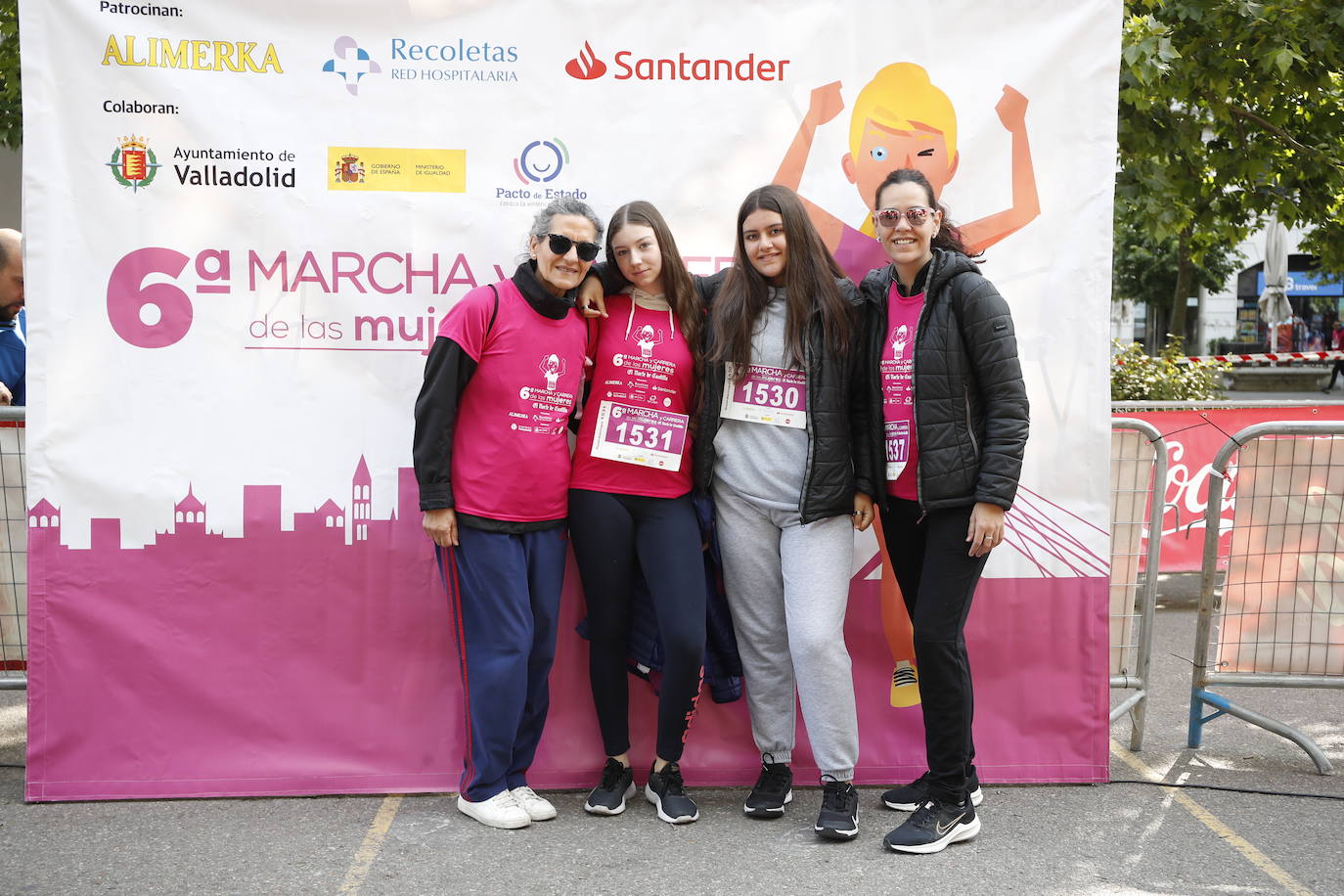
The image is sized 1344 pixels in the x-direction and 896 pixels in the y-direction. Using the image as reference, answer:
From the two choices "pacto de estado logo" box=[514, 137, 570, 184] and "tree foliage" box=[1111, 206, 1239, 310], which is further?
"tree foliage" box=[1111, 206, 1239, 310]

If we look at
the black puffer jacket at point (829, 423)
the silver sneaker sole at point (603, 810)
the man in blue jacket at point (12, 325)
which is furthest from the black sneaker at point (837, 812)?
the man in blue jacket at point (12, 325)

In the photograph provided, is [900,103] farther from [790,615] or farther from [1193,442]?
[1193,442]

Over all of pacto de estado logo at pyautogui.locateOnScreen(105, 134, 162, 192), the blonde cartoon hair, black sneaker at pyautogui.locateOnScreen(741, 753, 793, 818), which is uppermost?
the blonde cartoon hair

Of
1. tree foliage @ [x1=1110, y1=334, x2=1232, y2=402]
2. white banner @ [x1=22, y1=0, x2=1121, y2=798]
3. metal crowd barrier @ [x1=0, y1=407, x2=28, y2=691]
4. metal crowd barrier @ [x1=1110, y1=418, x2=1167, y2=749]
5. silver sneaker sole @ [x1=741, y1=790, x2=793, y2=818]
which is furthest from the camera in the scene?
tree foliage @ [x1=1110, y1=334, x2=1232, y2=402]

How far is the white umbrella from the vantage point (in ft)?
83.3

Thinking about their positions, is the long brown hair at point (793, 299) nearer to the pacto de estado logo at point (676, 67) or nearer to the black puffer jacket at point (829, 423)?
the black puffer jacket at point (829, 423)

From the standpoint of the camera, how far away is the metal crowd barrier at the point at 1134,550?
4.62m

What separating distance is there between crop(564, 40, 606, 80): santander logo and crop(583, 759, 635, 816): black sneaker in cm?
241

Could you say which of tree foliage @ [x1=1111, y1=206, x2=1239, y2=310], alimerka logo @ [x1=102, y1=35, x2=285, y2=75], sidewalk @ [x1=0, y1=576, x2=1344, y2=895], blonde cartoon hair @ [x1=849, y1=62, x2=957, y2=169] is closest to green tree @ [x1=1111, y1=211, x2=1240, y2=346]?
tree foliage @ [x1=1111, y1=206, x2=1239, y2=310]

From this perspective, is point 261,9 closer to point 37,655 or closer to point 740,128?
point 740,128

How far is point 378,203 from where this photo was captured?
413 cm

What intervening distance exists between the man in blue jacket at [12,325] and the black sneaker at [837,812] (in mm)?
3329

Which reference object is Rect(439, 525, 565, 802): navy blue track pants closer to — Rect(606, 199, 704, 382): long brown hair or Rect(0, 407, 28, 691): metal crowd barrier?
Rect(606, 199, 704, 382): long brown hair

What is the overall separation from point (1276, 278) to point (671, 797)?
2615 centimetres
